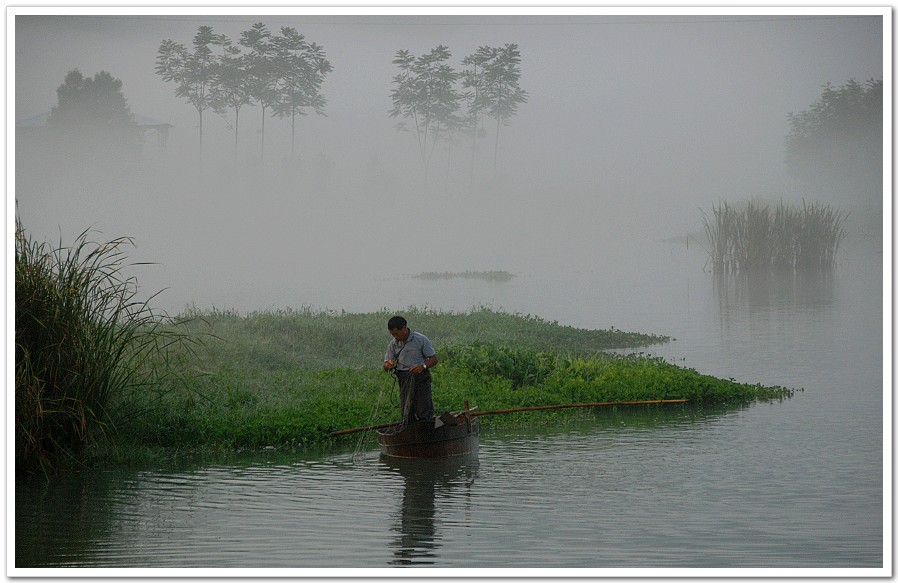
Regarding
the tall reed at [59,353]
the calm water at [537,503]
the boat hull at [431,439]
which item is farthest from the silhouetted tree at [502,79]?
the tall reed at [59,353]

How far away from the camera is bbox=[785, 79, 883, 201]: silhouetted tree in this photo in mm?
25266

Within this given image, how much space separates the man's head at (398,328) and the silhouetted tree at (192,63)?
1983cm

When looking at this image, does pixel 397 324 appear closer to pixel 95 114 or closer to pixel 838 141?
pixel 95 114

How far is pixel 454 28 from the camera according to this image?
27.0 meters

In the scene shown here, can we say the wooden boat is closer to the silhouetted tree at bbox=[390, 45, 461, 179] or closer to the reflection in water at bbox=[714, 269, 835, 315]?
the reflection in water at bbox=[714, 269, 835, 315]

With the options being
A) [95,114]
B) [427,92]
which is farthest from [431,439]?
[427,92]

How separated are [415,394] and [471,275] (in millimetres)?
25203

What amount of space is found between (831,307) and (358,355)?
510 inches

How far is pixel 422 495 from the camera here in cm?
875

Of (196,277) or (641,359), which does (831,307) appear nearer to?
(641,359)

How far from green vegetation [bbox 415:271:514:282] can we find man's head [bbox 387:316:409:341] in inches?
955
